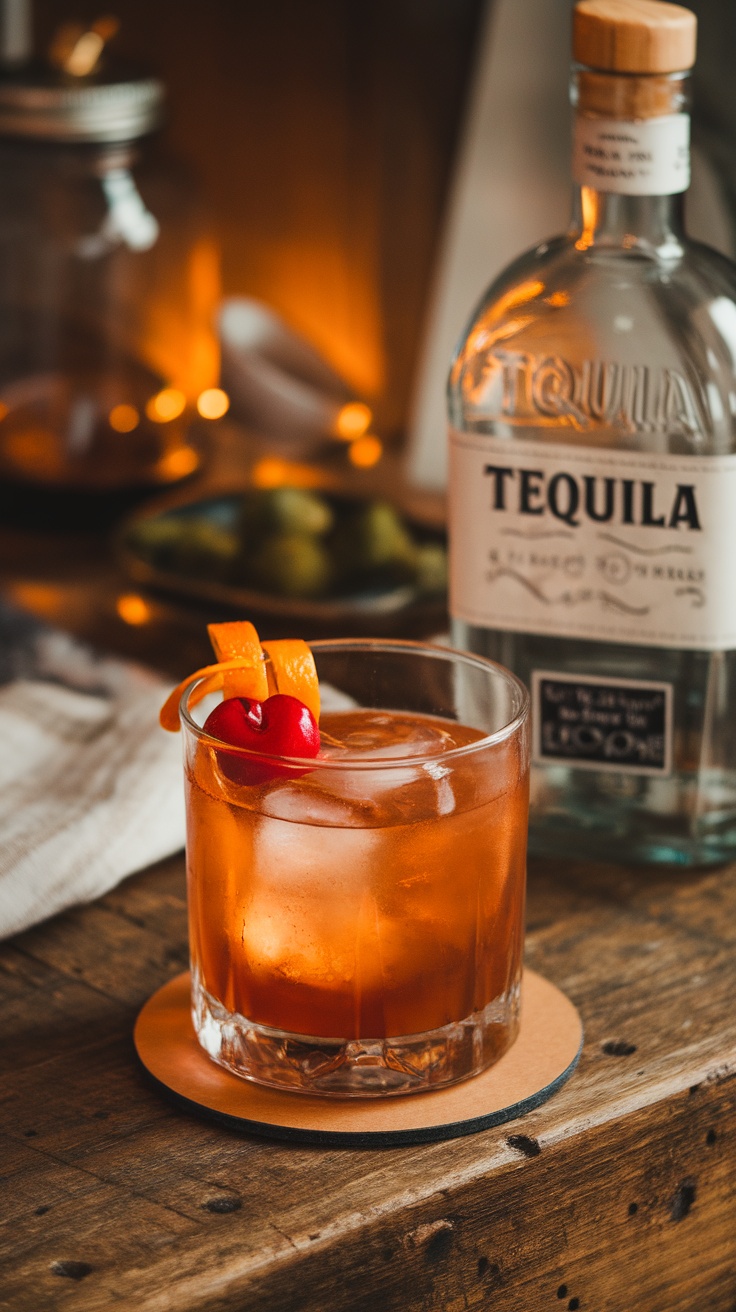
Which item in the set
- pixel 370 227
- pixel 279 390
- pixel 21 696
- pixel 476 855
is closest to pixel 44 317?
pixel 279 390

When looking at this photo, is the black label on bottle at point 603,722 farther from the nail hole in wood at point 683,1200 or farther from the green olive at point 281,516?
the green olive at point 281,516

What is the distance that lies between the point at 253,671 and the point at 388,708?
0.09m

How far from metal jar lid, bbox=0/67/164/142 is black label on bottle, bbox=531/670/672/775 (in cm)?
69

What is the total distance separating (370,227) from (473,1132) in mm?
1196

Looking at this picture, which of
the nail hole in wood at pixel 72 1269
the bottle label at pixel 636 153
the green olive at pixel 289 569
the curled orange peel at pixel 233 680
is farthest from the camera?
the green olive at pixel 289 569

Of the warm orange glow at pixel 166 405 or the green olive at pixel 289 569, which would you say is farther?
the warm orange glow at pixel 166 405

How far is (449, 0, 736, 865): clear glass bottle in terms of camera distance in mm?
771

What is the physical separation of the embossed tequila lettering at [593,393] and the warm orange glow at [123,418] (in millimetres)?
603

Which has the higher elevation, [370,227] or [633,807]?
[370,227]

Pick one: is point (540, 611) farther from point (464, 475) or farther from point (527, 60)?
point (527, 60)

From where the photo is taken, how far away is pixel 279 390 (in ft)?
4.79

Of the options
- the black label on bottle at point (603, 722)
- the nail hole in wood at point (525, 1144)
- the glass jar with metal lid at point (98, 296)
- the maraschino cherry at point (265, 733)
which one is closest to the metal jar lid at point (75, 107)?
the glass jar with metal lid at point (98, 296)

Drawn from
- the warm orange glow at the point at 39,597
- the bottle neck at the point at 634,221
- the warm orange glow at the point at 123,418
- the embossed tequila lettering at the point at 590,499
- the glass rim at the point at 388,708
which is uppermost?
the bottle neck at the point at 634,221

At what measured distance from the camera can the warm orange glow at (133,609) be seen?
121cm
